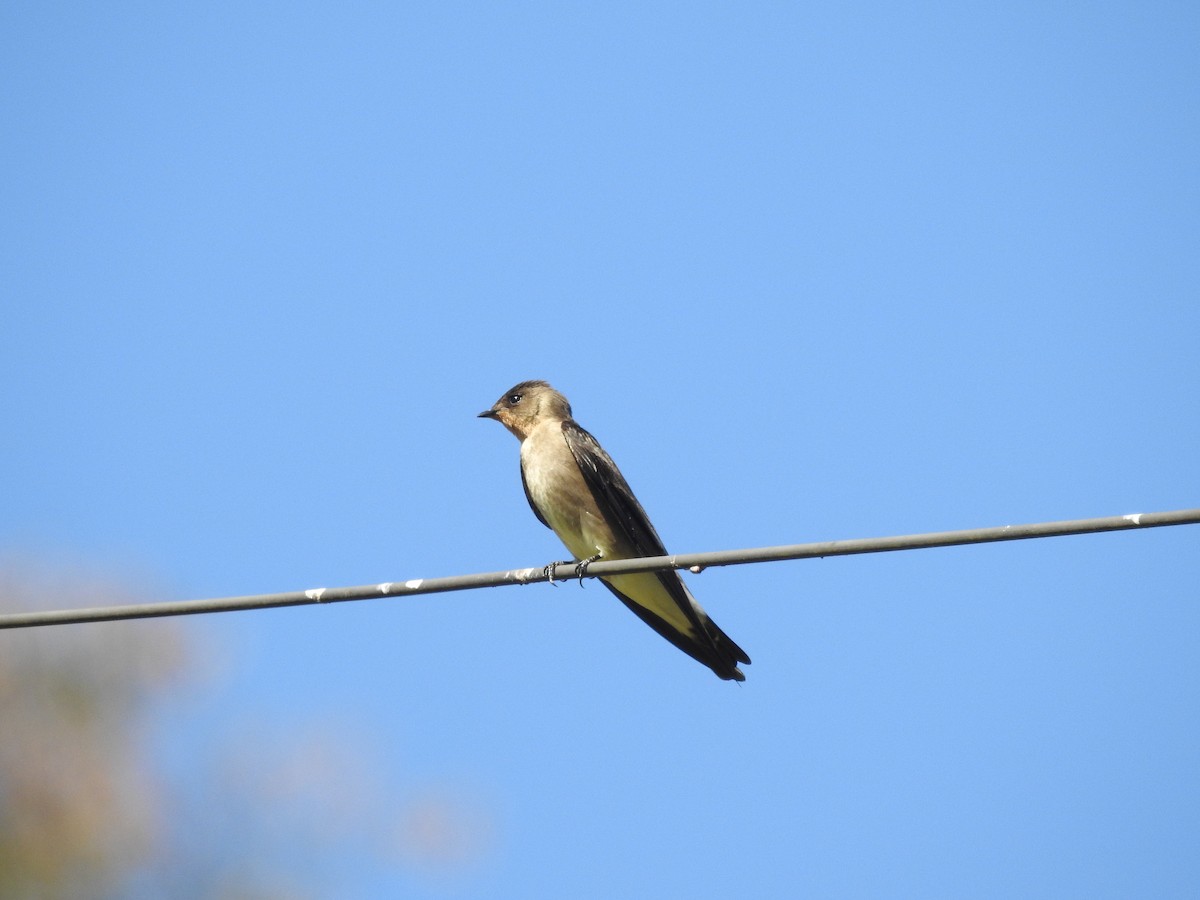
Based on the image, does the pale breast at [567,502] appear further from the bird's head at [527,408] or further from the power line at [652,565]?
the power line at [652,565]

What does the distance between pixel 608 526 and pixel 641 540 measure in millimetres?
261

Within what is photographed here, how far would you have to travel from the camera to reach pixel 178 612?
5328 mm

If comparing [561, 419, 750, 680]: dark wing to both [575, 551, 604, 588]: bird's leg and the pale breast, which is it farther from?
[575, 551, 604, 588]: bird's leg

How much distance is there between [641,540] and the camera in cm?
894

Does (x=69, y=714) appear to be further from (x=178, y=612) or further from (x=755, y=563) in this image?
(x=755, y=563)

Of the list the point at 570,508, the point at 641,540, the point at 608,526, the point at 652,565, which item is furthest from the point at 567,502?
the point at 652,565

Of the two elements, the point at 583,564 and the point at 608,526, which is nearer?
the point at 583,564

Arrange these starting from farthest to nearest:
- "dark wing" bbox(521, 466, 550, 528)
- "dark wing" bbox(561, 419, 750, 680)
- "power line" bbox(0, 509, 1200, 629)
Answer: "dark wing" bbox(521, 466, 550, 528)
"dark wing" bbox(561, 419, 750, 680)
"power line" bbox(0, 509, 1200, 629)

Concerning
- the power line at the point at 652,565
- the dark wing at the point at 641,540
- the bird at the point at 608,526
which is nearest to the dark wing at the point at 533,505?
the bird at the point at 608,526

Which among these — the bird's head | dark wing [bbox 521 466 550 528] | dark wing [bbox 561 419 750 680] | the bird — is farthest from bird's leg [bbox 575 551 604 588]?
the bird's head

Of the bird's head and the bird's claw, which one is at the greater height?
the bird's head

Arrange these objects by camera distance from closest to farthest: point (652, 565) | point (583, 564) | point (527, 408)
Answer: point (652, 565) → point (583, 564) → point (527, 408)

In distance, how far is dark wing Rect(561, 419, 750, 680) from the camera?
8.48 meters

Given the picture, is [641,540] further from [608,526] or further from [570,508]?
[570,508]
